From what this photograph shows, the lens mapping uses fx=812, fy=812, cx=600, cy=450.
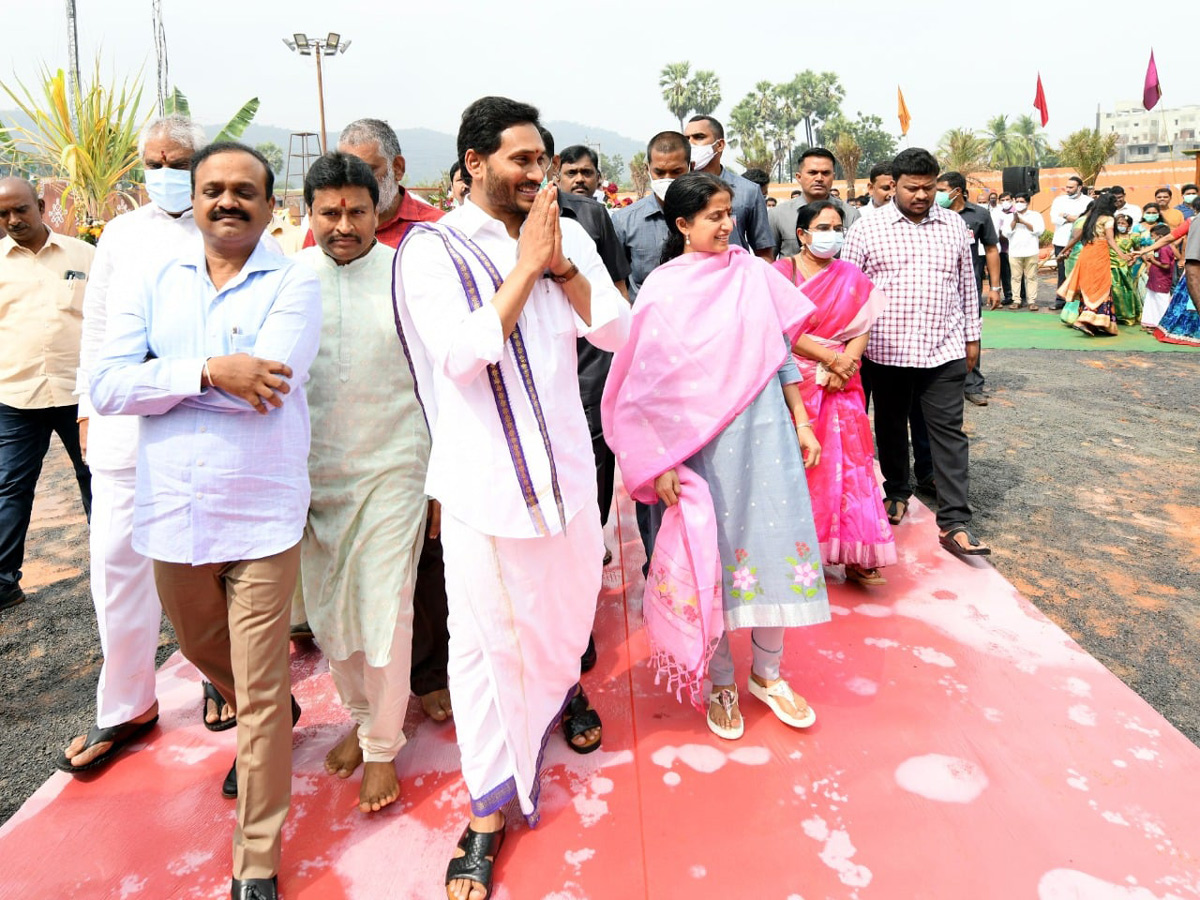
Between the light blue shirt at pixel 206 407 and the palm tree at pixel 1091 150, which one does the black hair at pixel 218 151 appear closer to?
the light blue shirt at pixel 206 407

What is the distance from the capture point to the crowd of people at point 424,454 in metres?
1.96

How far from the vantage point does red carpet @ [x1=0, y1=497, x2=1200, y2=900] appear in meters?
2.01

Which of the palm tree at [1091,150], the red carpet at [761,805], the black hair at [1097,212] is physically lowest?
the red carpet at [761,805]

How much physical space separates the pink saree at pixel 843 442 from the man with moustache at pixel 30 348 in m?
3.30

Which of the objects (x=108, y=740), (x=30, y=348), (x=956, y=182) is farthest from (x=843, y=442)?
(x=956, y=182)

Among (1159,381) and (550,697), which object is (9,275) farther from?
(1159,381)

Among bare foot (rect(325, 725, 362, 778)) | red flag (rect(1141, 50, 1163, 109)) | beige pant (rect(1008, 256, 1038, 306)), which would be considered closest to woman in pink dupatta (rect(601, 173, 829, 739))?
bare foot (rect(325, 725, 362, 778))

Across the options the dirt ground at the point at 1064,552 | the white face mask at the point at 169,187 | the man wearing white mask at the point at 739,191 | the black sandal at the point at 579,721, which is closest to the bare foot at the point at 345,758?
the black sandal at the point at 579,721

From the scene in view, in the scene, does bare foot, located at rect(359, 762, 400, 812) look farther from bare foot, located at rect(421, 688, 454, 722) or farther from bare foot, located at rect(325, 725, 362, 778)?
bare foot, located at rect(421, 688, 454, 722)

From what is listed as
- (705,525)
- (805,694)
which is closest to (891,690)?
(805,694)

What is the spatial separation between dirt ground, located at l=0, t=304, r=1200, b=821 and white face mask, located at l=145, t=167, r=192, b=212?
6.10ft

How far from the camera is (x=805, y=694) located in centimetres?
280

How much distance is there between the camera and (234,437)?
196cm

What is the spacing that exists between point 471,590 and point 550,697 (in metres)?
0.48
